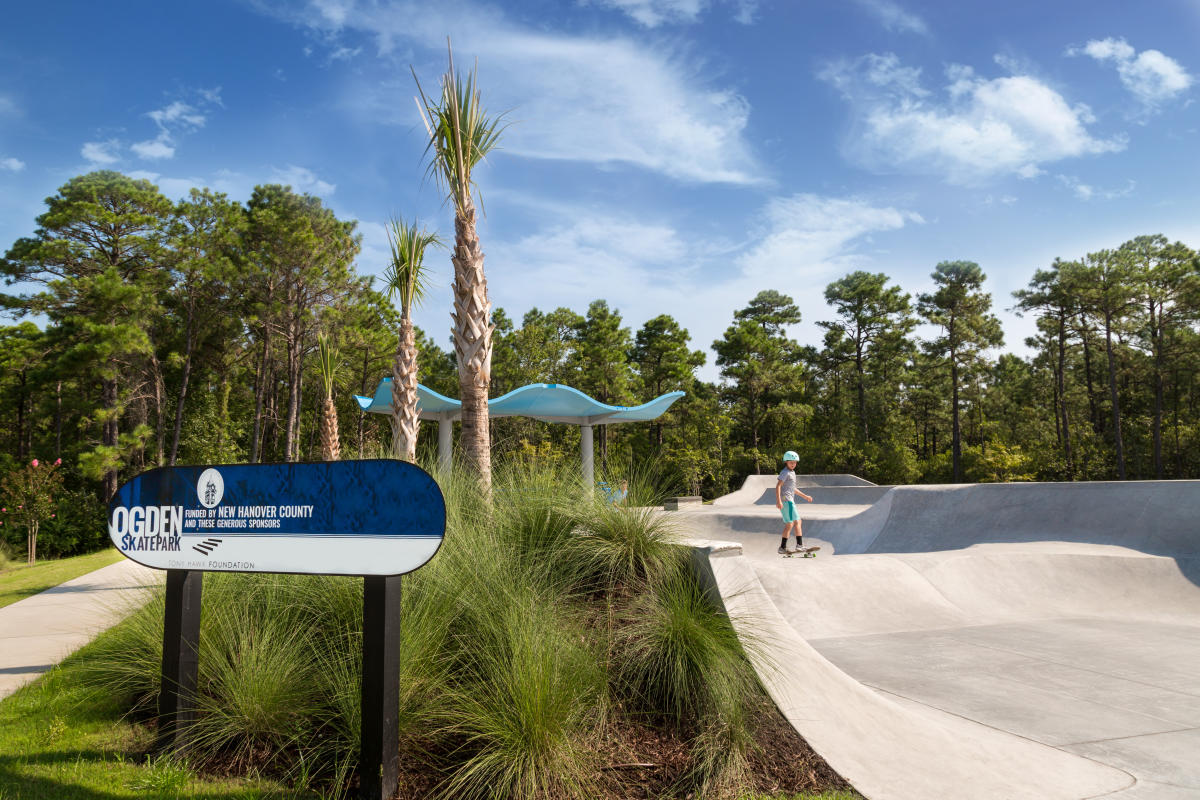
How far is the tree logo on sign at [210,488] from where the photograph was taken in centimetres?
374

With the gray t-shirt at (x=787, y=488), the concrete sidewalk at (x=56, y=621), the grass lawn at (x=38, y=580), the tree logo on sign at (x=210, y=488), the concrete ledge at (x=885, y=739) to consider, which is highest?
the tree logo on sign at (x=210, y=488)

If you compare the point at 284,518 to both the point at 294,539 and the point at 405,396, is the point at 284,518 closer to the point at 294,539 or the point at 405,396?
the point at 294,539

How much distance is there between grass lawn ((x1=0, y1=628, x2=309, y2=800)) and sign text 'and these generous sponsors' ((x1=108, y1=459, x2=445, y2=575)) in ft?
3.34

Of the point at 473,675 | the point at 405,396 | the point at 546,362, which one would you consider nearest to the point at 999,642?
the point at 473,675

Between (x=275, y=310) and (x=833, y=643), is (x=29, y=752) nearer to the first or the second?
(x=833, y=643)

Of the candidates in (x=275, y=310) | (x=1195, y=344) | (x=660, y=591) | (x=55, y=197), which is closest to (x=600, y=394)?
(x=275, y=310)

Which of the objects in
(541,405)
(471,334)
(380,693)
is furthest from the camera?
(541,405)

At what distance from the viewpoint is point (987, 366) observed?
36844 millimetres

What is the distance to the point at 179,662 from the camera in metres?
3.63

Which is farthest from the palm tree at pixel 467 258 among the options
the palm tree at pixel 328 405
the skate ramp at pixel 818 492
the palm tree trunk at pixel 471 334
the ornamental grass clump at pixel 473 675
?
the skate ramp at pixel 818 492

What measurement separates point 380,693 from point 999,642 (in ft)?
20.8

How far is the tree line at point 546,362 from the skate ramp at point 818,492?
626 cm

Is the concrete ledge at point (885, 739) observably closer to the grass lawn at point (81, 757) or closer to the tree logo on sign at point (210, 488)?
the grass lawn at point (81, 757)

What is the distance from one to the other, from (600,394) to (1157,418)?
27.5 metres
